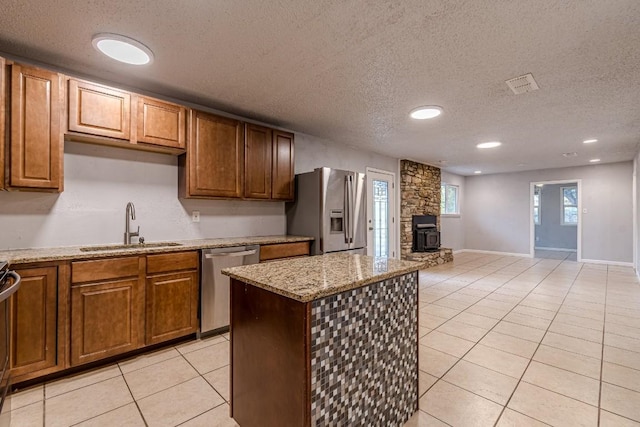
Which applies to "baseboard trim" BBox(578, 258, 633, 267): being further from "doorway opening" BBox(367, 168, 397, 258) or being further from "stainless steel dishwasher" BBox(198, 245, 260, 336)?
"stainless steel dishwasher" BBox(198, 245, 260, 336)

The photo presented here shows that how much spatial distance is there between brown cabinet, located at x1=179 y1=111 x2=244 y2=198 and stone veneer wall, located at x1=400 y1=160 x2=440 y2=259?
→ 3.97 metres

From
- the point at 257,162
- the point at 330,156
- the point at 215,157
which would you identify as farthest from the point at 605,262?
the point at 215,157

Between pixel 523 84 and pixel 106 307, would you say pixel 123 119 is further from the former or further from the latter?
pixel 523 84

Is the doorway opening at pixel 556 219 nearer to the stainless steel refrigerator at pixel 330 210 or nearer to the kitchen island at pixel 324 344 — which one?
the stainless steel refrigerator at pixel 330 210

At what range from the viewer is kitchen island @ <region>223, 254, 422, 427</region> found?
1.25 m

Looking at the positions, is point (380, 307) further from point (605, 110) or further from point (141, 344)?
point (605, 110)

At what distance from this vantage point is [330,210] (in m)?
3.71

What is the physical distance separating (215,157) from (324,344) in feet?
7.88

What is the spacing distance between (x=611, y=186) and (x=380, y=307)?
26.9 ft

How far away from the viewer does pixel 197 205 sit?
3309mm

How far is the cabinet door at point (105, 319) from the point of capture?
84.9 inches

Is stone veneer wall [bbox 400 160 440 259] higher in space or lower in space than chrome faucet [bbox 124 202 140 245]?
higher

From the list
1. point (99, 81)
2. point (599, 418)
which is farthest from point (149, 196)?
point (599, 418)

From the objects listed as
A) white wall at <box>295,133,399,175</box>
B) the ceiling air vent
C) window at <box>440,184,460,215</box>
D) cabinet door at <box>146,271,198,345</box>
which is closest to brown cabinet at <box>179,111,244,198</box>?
cabinet door at <box>146,271,198,345</box>
